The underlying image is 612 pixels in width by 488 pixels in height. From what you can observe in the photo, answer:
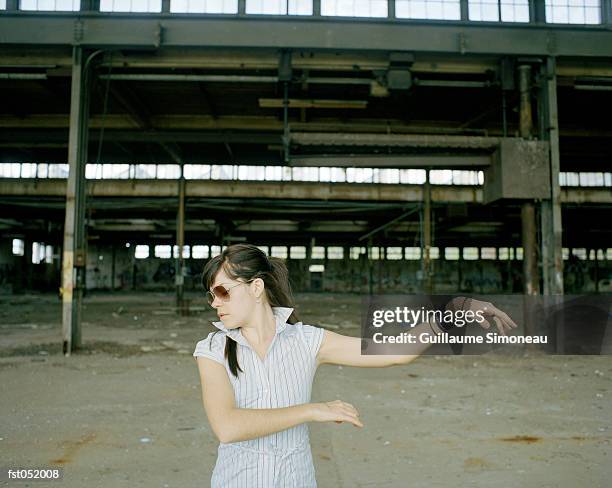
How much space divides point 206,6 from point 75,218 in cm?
379

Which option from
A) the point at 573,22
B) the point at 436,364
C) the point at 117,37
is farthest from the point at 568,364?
the point at 117,37

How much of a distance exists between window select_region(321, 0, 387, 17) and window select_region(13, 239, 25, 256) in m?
26.1

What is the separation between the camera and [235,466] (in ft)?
3.93

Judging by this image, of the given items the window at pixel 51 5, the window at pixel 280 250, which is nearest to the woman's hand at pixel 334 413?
the window at pixel 51 5

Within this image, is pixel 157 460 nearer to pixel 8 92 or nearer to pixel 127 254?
pixel 8 92

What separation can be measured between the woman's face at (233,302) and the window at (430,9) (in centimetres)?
767

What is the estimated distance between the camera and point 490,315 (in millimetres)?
1307

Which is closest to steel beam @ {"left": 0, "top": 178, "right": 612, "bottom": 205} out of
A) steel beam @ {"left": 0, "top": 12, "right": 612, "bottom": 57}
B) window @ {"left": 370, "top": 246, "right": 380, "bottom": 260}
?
steel beam @ {"left": 0, "top": 12, "right": 612, "bottom": 57}

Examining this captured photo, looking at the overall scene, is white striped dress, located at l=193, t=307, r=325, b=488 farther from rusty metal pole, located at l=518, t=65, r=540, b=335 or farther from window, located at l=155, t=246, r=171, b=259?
window, located at l=155, t=246, r=171, b=259

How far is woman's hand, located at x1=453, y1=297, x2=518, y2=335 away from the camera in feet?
4.19

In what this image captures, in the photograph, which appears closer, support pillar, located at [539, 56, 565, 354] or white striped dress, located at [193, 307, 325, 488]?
white striped dress, located at [193, 307, 325, 488]

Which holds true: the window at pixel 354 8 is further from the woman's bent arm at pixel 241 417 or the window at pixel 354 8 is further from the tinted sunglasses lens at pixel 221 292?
the woman's bent arm at pixel 241 417

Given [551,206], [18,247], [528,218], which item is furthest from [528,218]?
[18,247]

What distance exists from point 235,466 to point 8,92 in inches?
464
